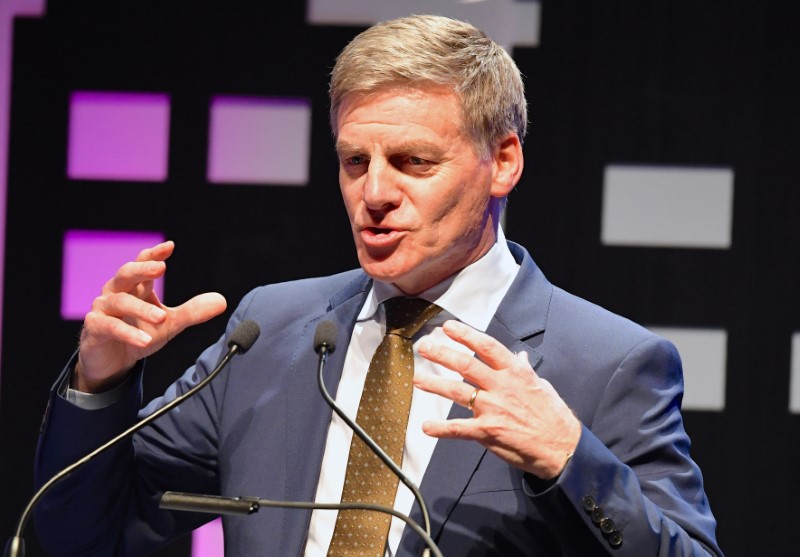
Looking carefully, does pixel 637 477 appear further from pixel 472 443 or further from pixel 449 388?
pixel 449 388

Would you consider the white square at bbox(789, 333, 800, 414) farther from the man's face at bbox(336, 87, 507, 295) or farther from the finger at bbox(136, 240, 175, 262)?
the finger at bbox(136, 240, 175, 262)

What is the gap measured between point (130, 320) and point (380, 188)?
0.46 m

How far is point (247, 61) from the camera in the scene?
9.05 ft

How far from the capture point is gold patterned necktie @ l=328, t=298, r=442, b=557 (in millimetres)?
1653

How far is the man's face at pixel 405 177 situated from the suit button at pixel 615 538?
0.55m

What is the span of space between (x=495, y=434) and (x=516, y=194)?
1392mm

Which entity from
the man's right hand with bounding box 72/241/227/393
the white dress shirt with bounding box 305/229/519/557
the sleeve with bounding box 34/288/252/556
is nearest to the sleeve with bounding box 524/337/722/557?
the white dress shirt with bounding box 305/229/519/557

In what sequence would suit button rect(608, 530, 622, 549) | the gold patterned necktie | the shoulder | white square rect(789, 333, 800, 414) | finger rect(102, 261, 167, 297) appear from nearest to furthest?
suit button rect(608, 530, 622, 549) → finger rect(102, 261, 167, 297) → the gold patterned necktie → the shoulder → white square rect(789, 333, 800, 414)

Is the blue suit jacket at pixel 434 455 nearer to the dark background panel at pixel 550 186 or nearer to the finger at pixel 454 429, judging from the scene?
the finger at pixel 454 429

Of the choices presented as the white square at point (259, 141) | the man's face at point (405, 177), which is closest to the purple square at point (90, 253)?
the white square at point (259, 141)

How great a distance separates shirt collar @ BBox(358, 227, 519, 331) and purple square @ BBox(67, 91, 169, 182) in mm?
1140

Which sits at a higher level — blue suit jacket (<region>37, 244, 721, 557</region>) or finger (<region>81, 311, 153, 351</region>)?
finger (<region>81, 311, 153, 351</region>)

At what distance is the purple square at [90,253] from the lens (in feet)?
9.16

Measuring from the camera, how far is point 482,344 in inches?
53.5
